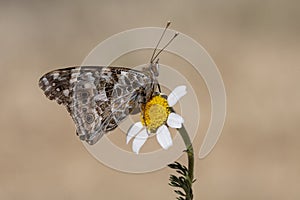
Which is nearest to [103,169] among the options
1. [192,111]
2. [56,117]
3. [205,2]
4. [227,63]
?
[56,117]

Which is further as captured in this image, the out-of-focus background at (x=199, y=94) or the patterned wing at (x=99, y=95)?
the out-of-focus background at (x=199, y=94)

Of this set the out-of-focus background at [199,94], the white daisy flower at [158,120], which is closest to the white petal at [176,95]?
the white daisy flower at [158,120]

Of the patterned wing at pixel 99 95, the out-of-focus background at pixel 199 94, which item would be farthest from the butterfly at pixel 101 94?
the out-of-focus background at pixel 199 94

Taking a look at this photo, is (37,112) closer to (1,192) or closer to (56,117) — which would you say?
(56,117)

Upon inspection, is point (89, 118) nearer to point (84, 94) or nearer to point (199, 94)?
point (84, 94)

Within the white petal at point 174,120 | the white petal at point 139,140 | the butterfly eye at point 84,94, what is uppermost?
the butterfly eye at point 84,94

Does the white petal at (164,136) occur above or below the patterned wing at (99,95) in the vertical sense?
below

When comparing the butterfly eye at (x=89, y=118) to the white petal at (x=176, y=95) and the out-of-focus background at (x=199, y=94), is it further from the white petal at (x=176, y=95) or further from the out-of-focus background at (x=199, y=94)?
the out-of-focus background at (x=199, y=94)
